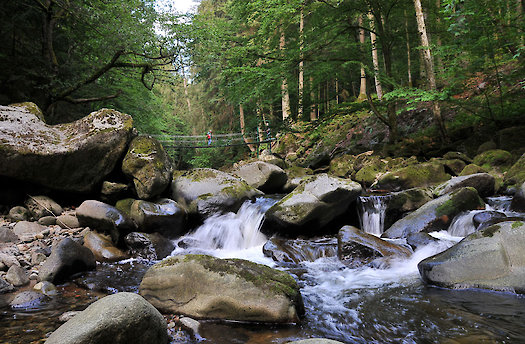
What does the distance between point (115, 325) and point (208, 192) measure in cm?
525

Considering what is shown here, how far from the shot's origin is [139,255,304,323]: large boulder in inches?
119

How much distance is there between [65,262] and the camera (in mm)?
4262

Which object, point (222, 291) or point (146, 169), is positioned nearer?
point (222, 291)

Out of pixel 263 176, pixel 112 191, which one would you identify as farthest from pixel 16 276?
pixel 263 176

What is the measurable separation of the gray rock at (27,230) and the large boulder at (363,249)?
5214 mm

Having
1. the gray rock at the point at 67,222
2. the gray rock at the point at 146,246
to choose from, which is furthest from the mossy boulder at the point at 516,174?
the gray rock at the point at 67,222

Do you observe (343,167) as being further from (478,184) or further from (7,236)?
(7,236)

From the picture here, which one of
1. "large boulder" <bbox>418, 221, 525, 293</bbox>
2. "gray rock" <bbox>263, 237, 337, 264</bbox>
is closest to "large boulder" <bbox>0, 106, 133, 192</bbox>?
"gray rock" <bbox>263, 237, 337, 264</bbox>

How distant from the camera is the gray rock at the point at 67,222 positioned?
6070 mm

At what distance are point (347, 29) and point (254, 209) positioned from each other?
6431 millimetres

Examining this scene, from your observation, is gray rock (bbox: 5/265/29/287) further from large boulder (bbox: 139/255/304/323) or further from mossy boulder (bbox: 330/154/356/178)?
mossy boulder (bbox: 330/154/356/178)

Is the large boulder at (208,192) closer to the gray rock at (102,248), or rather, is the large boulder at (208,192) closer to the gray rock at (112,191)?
the gray rock at (112,191)

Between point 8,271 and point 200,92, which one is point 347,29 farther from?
point 200,92

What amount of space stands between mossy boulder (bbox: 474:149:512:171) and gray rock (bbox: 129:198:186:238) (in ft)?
26.4
